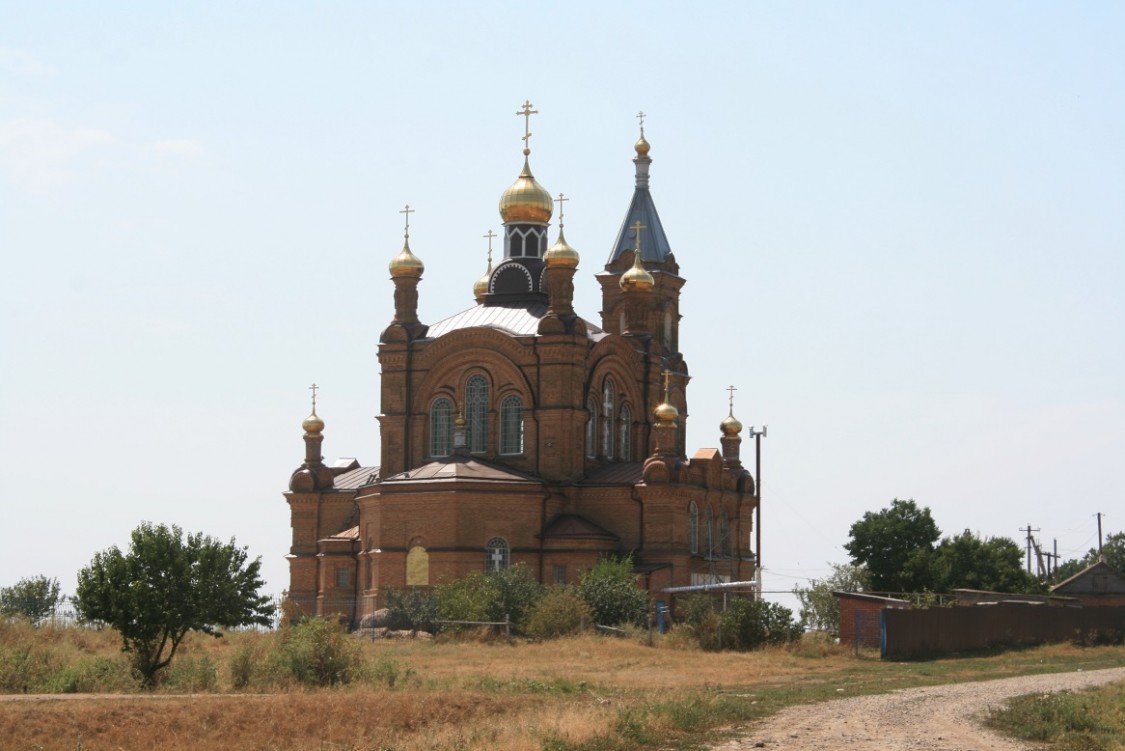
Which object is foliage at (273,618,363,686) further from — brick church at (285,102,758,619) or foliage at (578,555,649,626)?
brick church at (285,102,758,619)

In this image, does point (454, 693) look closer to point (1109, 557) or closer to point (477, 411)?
point (477, 411)

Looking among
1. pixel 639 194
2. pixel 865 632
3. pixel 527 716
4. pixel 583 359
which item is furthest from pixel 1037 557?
pixel 527 716

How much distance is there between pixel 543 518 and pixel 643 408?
740 cm

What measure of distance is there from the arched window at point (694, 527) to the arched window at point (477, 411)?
6.22 meters

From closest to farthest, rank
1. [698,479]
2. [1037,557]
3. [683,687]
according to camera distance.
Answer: [683,687] < [698,479] < [1037,557]

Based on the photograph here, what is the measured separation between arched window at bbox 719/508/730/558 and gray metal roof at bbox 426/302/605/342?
668cm

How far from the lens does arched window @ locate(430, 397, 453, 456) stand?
167 ft

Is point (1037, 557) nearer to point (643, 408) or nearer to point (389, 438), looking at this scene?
point (643, 408)

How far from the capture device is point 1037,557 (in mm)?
79750

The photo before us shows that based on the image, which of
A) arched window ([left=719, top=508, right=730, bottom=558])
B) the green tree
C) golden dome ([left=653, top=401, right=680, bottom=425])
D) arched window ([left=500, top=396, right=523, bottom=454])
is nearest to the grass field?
golden dome ([left=653, top=401, right=680, bottom=425])

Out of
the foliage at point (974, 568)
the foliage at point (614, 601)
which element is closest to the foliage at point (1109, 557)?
the foliage at point (974, 568)

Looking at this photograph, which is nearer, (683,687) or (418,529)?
(683,687)

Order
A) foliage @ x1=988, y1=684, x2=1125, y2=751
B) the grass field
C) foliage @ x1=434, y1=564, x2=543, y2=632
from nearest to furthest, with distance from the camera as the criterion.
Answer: foliage @ x1=988, y1=684, x2=1125, y2=751, the grass field, foliage @ x1=434, y1=564, x2=543, y2=632

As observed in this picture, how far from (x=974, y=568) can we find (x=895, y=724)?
131 ft
